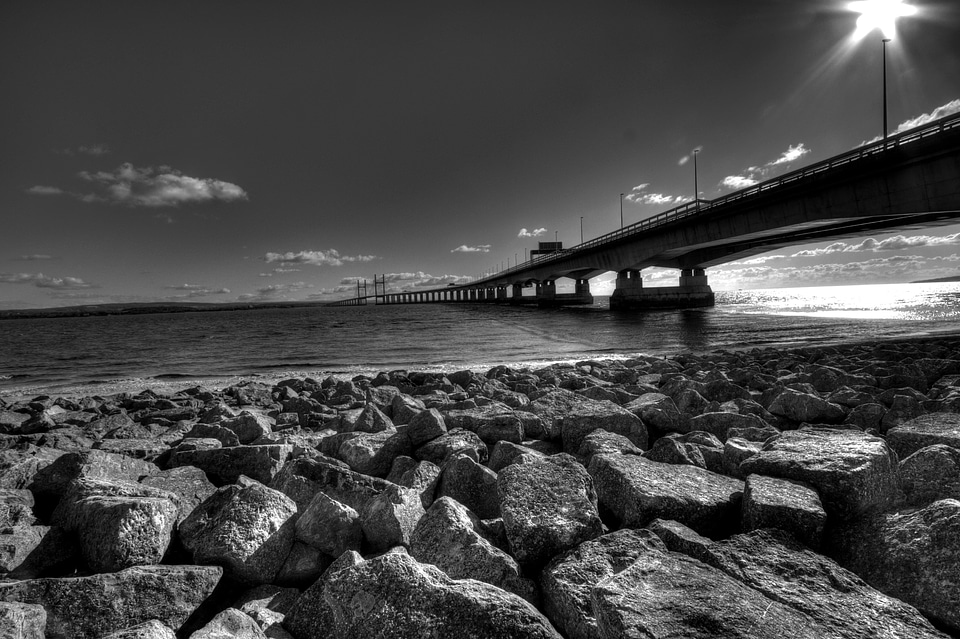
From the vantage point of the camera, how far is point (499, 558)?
197 centimetres

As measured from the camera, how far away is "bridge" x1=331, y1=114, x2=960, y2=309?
1864 centimetres

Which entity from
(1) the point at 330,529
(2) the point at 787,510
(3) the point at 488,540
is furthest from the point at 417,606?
(2) the point at 787,510

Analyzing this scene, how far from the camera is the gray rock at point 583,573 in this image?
1.69m

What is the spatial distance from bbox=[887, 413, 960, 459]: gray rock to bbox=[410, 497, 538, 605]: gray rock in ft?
10.5

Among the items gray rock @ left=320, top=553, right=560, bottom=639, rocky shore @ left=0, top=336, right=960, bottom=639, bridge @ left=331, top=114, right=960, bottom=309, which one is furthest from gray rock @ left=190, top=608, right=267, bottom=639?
bridge @ left=331, top=114, right=960, bottom=309

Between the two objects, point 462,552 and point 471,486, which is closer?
point 462,552

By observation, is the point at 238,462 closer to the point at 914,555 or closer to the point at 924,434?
the point at 914,555

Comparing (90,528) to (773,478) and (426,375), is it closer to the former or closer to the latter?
(773,478)

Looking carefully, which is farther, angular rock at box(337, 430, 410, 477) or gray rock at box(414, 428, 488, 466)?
angular rock at box(337, 430, 410, 477)

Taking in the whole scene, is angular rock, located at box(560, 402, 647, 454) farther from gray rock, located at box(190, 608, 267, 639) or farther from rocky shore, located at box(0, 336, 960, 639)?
gray rock, located at box(190, 608, 267, 639)

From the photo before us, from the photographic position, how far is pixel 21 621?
63.2 inches

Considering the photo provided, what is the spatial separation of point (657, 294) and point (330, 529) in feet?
179

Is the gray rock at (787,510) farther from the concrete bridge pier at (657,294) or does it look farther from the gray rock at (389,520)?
the concrete bridge pier at (657,294)

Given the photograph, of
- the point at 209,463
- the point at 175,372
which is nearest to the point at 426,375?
the point at 209,463
